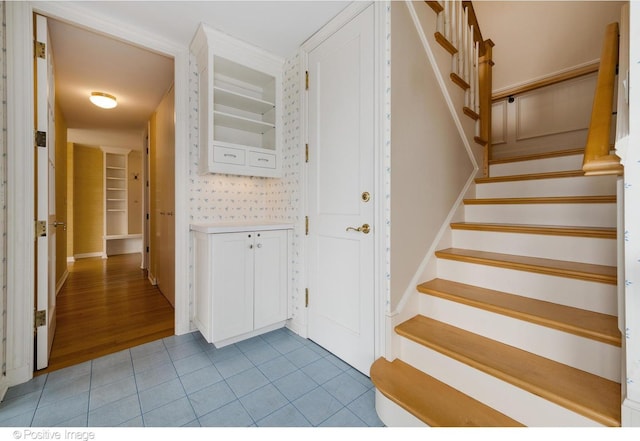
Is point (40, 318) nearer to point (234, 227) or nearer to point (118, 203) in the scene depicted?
point (234, 227)

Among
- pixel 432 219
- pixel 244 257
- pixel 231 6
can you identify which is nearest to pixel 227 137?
pixel 231 6

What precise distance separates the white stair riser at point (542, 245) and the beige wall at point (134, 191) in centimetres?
674

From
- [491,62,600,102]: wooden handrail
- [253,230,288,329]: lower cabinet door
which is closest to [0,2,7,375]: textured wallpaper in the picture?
[253,230,288,329]: lower cabinet door

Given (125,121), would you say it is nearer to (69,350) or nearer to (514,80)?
(69,350)

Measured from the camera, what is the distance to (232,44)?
215cm

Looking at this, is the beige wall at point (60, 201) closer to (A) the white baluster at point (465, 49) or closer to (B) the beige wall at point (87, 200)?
(B) the beige wall at point (87, 200)

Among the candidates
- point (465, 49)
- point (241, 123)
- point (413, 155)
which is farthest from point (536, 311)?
point (241, 123)

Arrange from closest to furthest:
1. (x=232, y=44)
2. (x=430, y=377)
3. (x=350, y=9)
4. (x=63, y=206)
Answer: (x=430, y=377), (x=350, y=9), (x=232, y=44), (x=63, y=206)

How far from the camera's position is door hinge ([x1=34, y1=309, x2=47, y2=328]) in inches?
68.7

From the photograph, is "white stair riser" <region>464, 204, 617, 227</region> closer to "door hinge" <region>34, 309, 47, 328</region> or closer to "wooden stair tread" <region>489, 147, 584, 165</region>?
"wooden stair tread" <region>489, 147, 584, 165</region>

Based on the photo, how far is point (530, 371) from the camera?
119 cm

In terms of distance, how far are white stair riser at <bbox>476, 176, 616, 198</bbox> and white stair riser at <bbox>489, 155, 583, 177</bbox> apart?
14.0 inches

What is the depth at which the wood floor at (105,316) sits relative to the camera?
6.63ft

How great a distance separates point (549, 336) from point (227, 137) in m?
2.59
